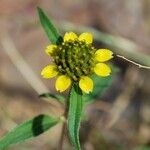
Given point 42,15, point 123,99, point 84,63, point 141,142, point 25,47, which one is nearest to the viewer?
point 84,63

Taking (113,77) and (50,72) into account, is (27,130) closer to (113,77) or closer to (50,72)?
(50,72)

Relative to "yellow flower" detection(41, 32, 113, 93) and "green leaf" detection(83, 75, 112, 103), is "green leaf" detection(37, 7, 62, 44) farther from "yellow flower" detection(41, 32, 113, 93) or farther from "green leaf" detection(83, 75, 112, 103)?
"green leaf" detection(83, 75, 112, 103)

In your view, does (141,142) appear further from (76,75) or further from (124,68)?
(76,75)

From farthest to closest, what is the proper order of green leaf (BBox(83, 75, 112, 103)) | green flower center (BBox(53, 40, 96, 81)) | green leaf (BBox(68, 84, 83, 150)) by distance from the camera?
green leaf (BBox(83, 75, 112, 103)) → green flower center (BBox(53, 40, 96, 81)) → green leaf (BBox(68, 84, 83, 150))

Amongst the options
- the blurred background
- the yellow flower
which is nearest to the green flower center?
the yellow flower

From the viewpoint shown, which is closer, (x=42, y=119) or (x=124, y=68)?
(x=42, y=119)

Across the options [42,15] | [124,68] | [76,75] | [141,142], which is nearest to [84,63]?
[76,75]

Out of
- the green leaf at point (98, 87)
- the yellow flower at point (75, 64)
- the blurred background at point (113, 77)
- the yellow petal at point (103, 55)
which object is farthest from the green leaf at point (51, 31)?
the blurred background at point (113, 77)
